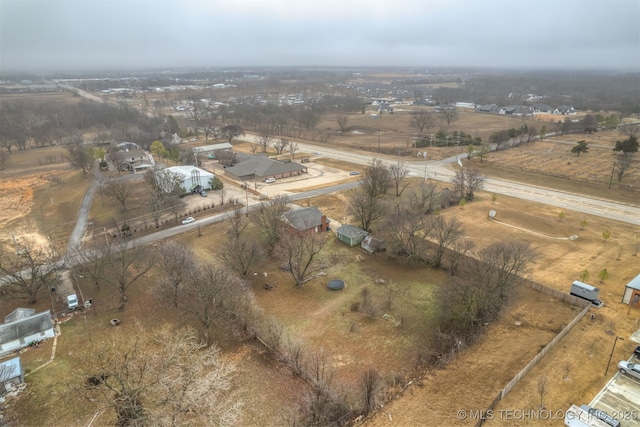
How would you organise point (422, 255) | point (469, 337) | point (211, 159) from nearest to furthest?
point (469, 337) → point (422, 255) → point (211, 159)

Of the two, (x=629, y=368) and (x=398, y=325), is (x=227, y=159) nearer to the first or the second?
(x=398, y=325)

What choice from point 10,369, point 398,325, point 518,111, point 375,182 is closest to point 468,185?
point 375,182

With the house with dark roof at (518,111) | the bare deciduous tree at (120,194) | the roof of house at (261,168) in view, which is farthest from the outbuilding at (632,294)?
the house with dark roof at (518,111)

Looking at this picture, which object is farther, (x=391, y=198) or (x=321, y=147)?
(x=321, y=147)

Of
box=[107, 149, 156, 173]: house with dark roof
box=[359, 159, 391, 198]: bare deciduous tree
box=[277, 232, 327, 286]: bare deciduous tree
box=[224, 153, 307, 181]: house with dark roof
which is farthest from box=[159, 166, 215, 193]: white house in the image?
box=[277, 232, 327, 286]: bare deciduous tree

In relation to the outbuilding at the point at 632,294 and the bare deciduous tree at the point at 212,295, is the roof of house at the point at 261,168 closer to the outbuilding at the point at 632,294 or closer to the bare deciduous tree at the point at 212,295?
the bare deciduous tree at the point at 212,295

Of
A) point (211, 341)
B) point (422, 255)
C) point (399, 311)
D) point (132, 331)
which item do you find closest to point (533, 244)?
point (422, 255)

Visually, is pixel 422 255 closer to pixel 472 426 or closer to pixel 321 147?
pixel 472 426
